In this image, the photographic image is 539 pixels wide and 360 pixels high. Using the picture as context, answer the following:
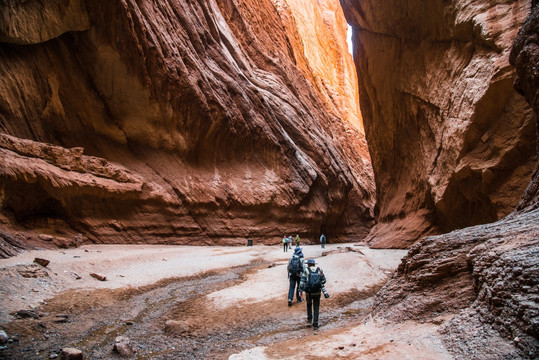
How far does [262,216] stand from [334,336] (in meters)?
20.2

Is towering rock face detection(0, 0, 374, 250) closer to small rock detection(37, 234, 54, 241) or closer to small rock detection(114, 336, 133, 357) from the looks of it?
small rock detection(37, 234, 54, 241)

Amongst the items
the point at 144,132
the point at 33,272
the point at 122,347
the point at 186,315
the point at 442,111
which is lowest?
the point at 186,315

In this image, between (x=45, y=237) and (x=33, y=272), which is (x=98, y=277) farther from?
(x=45, y=237)

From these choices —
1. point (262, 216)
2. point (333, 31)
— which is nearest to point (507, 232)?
point (262, 216)

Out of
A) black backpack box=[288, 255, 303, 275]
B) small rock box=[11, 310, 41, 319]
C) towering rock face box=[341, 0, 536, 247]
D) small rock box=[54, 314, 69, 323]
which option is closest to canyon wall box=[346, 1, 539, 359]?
black backpack box=[288, 255, 303, 275]

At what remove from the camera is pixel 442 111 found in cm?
1509

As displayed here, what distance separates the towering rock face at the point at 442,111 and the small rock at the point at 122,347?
12.1 metres

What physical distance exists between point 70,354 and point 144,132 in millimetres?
16800

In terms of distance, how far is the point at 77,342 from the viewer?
18.3 feet

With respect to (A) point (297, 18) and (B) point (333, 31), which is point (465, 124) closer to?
(A) point (297, 18)

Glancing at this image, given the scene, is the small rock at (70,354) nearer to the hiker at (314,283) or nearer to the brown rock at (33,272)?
the brown rock at (33,272)

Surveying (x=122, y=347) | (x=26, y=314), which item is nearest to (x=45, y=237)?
(x=26, y=314)

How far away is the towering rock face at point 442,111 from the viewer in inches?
452

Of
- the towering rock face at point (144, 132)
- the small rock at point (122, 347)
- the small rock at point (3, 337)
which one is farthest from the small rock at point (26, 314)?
the towering rock face at point (144, 132)
